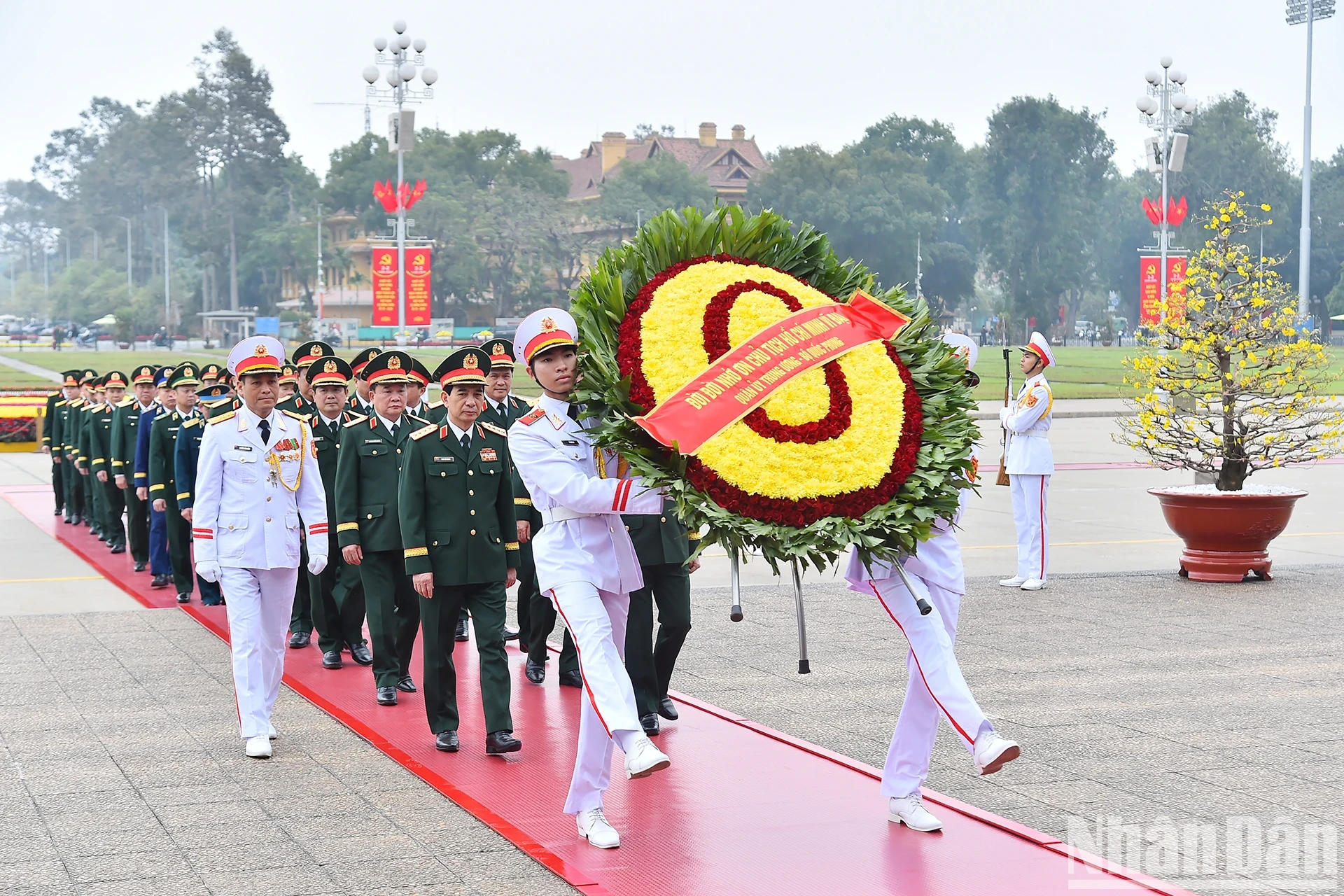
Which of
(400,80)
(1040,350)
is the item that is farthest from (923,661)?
(400,80)

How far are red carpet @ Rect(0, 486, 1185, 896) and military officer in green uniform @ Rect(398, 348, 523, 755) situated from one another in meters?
0.24

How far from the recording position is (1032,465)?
11391 mm

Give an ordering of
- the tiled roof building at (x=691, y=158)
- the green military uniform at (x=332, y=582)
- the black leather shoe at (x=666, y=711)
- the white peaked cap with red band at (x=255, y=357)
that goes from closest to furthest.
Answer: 1. the white peaked cap with red band at (x=255, y=357)
2. the black leather shoe at (x=666, y=711)
3. the green military uniform at (x=332, y=582)
4. the tiled roof building at (x=691, y=158)

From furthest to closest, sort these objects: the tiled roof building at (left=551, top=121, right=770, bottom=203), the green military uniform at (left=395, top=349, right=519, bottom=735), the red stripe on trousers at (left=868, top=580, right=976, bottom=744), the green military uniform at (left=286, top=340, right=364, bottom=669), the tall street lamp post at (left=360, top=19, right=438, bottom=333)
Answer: the tiled roof building at (left=551, top=121, right=770, bottom=203), the tall street lamp post at (left=360, top=19, right=438, bottom=333), the green military uniform at (left=286, top=340, right=364, bottom=669), the green military uniform at (left=395, top=349, right=519, bottom=735), the red stripe on trousers at (left=868, top=580, right=976, bottom=744)

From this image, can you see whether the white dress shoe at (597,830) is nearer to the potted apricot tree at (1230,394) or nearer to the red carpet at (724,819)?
the red carpet at (724,819)

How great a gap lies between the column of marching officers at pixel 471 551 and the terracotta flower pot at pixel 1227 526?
1.17 m

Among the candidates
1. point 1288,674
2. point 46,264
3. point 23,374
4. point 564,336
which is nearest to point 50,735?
point 564,336

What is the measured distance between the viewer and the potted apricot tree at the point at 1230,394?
11.2 metres

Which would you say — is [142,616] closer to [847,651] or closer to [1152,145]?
[847,651]

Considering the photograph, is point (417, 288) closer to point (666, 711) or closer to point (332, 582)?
point (332, 582)

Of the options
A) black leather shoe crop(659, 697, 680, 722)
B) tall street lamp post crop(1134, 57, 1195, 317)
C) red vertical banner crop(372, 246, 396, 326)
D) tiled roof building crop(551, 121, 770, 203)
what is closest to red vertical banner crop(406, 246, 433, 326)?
red vertical banner crop(372, 246, 396, 326)

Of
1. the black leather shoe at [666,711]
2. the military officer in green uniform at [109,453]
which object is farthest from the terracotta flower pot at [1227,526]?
the military officer in green uniform at [109,453]

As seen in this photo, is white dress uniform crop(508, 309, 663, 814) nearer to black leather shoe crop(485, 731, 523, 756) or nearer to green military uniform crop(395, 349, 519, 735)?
black leather shoe crop(485, 731, 523, 756)

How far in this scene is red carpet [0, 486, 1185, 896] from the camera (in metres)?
4.97
